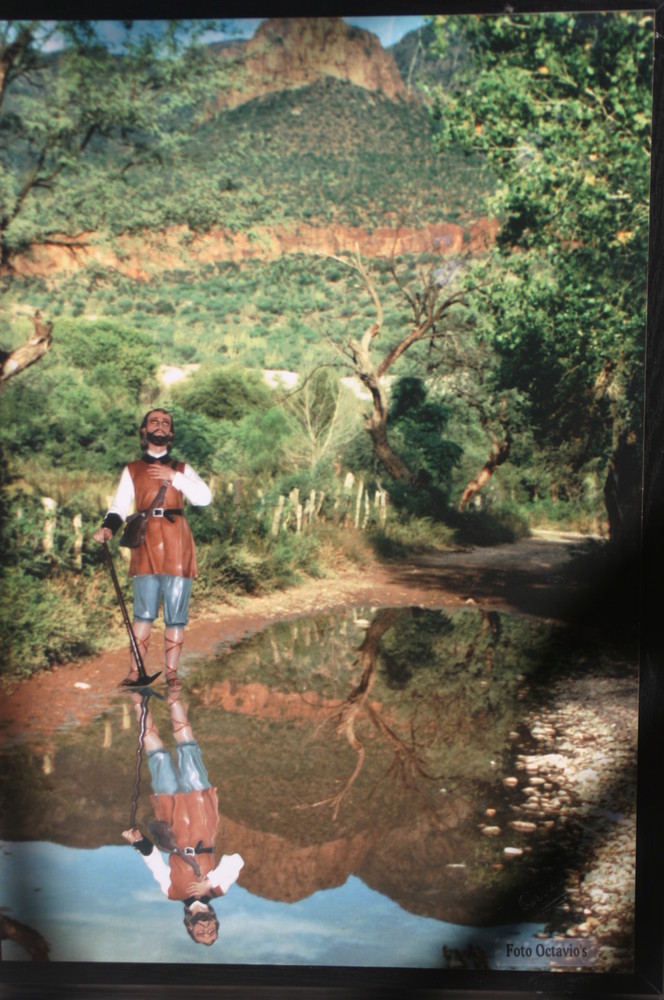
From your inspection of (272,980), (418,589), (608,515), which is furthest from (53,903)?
(608,515)

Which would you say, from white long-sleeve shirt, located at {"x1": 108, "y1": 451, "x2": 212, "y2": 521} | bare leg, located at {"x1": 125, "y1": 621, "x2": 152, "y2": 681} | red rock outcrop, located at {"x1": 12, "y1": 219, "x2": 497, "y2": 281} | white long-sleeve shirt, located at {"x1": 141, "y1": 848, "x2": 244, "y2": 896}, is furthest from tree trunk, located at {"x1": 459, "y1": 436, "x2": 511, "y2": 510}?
white long-sleeve shirt, located at {"x1": 141, "y1": 848, "x2": 244, "y2": 896}

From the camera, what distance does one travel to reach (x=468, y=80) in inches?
176

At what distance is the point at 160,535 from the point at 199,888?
1.60m

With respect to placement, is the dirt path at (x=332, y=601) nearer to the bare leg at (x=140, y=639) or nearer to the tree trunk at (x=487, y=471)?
the bare leg at (x=140, y=639)

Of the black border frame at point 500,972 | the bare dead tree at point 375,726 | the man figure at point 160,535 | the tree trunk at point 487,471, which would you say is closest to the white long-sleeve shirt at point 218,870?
the black border frame at point 500,972

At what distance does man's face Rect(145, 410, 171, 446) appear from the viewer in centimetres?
457

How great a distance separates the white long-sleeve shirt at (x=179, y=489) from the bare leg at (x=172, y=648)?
56 centimetres

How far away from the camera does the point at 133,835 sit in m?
4.54

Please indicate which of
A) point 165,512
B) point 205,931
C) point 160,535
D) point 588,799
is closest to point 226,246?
point 165,512

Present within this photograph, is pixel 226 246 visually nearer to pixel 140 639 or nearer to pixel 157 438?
pixel 157 438

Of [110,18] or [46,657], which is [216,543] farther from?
[110,18]

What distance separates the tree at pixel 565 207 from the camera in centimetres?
439

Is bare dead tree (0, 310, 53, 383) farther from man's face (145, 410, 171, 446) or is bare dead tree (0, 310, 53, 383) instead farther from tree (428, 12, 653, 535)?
tree (428, 12, 653, 535)

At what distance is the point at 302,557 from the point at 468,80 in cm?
227
